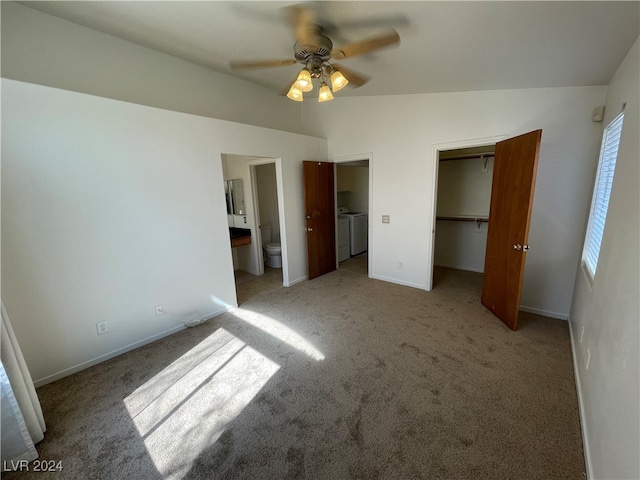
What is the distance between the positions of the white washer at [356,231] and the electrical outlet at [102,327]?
4090mm

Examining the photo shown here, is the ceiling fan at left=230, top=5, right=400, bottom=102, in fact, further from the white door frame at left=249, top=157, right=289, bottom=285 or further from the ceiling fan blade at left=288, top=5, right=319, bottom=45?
the white door frame at left=249, top=157, right=289, bottom=285

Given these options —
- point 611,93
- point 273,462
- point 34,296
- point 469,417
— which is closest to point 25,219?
point 34,296

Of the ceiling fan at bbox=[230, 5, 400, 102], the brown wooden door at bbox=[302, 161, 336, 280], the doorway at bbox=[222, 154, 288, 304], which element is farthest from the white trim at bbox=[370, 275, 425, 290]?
the ceiling fan at bbox=[230, 5, 400, 102]

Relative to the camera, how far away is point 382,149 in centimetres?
371

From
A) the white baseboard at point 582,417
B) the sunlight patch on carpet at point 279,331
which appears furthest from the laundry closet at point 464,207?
the sunlight patch on carpet at point 279,331

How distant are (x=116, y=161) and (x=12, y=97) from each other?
64cm

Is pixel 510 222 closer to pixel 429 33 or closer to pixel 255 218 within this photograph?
pixel 429 33

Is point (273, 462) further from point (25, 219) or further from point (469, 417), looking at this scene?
point (25, 219)

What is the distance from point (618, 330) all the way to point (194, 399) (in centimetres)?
257

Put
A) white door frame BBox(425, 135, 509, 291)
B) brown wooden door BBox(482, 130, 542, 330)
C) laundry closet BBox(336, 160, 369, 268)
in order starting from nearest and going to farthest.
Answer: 1. brown wooden door BBox(482, 130, 542, 330)
2. white door frame BBox(425, 135, 509, 291)
3. laundry closet BBox(336, 160, 369, 268)

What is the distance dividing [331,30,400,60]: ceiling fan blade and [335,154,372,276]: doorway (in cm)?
206

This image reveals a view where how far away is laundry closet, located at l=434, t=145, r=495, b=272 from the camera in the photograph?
416 centimetres

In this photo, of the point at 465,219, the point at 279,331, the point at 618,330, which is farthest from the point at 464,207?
the point at 279,331

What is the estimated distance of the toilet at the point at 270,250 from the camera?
15.5 feet
